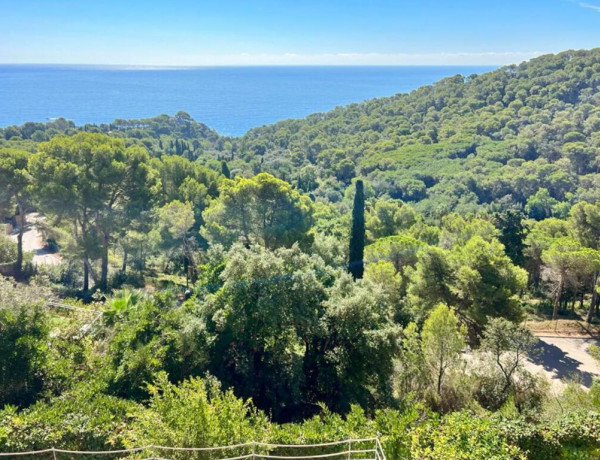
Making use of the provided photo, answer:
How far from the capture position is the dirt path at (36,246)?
2314 cm

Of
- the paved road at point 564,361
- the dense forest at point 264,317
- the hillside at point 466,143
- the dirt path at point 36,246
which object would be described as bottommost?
the paved road at point 564,361

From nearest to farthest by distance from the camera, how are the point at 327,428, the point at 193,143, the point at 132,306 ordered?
the point at 327,428 < the point at 132,306 < the point at 193,143

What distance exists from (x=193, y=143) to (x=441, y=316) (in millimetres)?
76950

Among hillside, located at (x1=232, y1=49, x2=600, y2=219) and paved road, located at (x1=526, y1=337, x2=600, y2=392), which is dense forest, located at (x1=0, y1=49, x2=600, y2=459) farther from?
hillside, located at (x1=232, y1=49, x2=600, y2=219)

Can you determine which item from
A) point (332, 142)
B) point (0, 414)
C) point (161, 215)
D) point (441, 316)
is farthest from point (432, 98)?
point (0, 414)

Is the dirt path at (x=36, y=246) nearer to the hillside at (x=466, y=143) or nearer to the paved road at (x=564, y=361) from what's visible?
the paved road at (x=564, y=361)

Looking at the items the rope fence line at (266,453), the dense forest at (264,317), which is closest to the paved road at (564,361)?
the dense forest at (264,317)

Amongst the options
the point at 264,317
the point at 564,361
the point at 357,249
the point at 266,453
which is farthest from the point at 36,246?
the point at 564,361

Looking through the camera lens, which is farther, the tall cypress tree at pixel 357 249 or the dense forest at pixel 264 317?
the tall cypress tree at pixel 357 249

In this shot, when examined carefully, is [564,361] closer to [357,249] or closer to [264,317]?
[357,249]

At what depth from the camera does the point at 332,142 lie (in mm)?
81438

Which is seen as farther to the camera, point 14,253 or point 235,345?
point 14,253

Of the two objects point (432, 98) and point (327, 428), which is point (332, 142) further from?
point (327, 428)

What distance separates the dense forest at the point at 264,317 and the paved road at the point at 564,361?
2.24 feet
